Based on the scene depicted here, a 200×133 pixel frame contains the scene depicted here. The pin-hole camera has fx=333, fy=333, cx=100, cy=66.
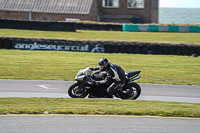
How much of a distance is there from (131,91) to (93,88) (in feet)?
4.16

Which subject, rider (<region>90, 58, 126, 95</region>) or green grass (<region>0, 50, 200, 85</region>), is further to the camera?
green grass (<region>0, 50, 200, 85</region>)

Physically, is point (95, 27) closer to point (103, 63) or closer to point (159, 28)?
point (159, 28)

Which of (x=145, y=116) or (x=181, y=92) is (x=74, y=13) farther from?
(x=145, y=116)

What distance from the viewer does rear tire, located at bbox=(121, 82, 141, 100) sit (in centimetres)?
1090

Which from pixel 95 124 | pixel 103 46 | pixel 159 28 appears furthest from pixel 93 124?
pixel 159 28

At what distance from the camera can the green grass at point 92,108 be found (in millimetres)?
8164

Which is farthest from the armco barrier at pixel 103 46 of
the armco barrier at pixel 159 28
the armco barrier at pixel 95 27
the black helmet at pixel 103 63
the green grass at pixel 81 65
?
the armco barrier at pixel 159 28

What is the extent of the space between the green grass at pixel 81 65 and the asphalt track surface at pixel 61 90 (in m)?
1.22

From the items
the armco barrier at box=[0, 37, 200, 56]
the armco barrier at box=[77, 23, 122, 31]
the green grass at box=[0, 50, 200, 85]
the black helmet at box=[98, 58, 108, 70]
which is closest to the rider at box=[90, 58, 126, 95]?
the black helmet at box=[98, 58, 108, 70]

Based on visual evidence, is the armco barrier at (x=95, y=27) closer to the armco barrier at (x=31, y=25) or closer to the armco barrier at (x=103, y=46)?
the armco barrier at (x=31, y=25)

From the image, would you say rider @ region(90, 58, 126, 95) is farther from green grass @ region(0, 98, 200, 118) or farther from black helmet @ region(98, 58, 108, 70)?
green grass @ region(0, 98, 200, 118)

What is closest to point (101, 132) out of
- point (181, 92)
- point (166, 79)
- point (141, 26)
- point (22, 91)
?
point (22, 91)

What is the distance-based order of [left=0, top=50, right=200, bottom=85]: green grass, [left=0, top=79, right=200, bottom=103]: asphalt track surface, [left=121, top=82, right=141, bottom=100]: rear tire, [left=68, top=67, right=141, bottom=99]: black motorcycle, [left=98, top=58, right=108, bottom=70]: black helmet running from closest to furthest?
1. [left=98, top=58, right=108, bottom=70]: black helmet
2. [left=68, top=67, right=141, bottom=99]: black motorcycle
3. [left=121, top=82, right=141, bottom=100]: rear tire
4. [left=0, top=79, right=200, bottom=103]: asphalt track surface
5. [left=0, top=50, right=200, bottom=85]: green grass

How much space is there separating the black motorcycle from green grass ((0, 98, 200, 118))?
1.01 meters
